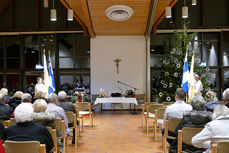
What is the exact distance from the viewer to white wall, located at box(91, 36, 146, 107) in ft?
39.3

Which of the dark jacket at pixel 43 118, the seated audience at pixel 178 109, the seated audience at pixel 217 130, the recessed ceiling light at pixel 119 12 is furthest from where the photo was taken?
the recessed ceiling light at pixel 119 12

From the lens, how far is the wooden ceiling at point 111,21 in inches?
316

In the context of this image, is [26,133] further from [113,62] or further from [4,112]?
[113,62]

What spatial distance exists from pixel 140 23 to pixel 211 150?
8092 millimetres

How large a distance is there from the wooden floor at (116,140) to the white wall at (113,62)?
4308 millimetres

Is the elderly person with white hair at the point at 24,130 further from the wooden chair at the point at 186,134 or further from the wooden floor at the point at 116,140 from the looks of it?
the wooden floor at the point at 116,140

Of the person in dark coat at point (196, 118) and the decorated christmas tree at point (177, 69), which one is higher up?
the decorated christmas tree at point (177, 69)

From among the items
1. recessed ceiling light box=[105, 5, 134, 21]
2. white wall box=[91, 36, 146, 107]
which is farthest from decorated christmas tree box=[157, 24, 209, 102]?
recessed ceiling light box=[105, 5, 134, 21]

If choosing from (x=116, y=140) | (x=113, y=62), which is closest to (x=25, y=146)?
(x=116, y=140)

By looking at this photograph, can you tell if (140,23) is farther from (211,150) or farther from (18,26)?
(211,150)

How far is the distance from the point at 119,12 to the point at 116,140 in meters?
4.79

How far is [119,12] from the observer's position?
8.71 metres

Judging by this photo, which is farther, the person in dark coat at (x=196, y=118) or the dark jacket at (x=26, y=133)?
the person in dark coat at (x=196, y=118)

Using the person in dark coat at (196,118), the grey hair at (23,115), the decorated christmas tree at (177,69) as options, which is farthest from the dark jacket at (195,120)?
the decorated christmas tree at (177,69)
